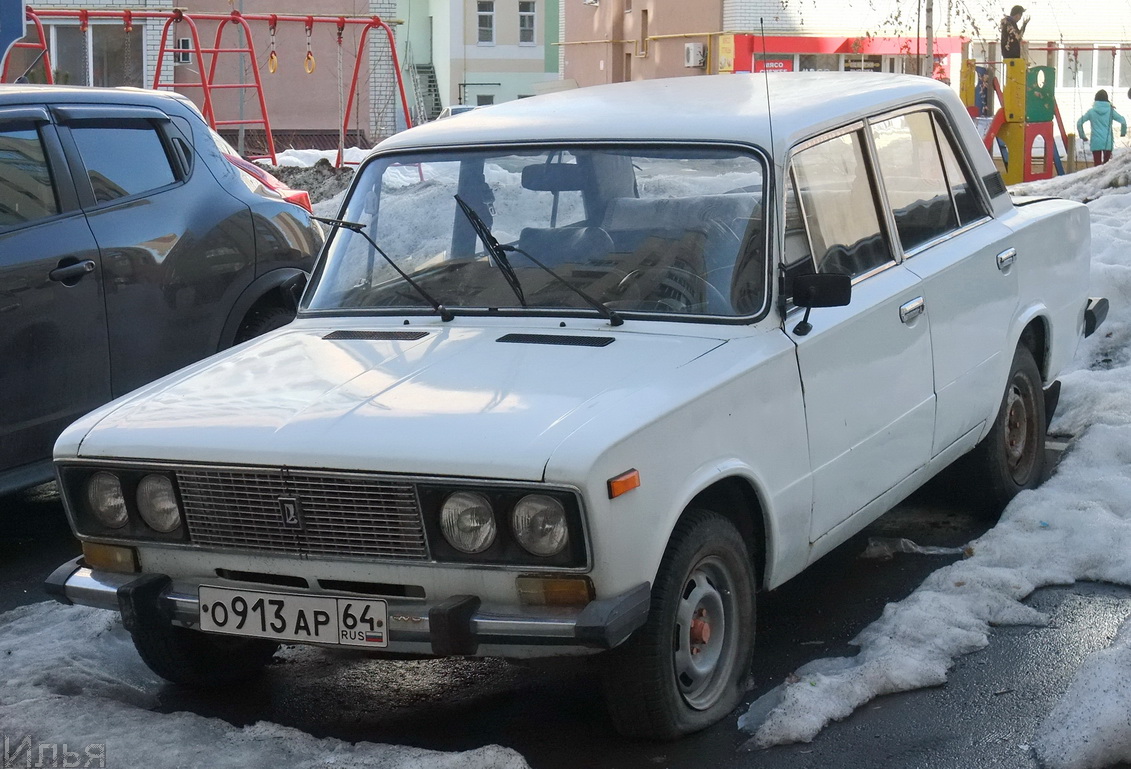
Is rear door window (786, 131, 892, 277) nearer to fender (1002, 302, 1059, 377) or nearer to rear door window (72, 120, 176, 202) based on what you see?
fender (1002, 302, 1059, 377)

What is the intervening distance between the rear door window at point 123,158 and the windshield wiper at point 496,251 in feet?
8.06

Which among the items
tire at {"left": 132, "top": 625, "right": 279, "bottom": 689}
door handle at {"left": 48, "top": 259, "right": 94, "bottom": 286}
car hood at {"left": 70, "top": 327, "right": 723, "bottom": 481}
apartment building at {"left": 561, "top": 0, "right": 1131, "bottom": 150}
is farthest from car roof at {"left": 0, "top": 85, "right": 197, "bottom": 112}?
apartment building at {"left": 561, "top": 0, "right": 1131, "bottom": 150}

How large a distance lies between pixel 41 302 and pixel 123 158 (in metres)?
1.01

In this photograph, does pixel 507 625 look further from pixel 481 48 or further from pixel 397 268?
pixel 481 48

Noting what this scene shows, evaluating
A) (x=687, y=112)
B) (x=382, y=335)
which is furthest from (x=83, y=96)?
(x=687, y=112)

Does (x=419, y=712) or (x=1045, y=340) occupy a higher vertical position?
(x=1045, y=340)

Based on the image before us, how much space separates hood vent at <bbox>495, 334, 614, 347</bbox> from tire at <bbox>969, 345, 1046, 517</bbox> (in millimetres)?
2339

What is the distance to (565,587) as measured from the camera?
3.71 meters

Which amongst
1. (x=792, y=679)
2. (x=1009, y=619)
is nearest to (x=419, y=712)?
(x=792, y=679)

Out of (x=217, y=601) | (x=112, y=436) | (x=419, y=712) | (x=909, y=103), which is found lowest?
(x=419, y=712)

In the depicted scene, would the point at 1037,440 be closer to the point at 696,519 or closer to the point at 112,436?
the point at 696,519

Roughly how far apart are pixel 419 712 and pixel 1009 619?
2035 millimetres

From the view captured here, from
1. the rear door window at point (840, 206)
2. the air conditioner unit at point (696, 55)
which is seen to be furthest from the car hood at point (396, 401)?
the air conditioner unit at point (696, 55)

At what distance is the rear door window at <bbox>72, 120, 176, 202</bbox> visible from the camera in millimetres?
6613
